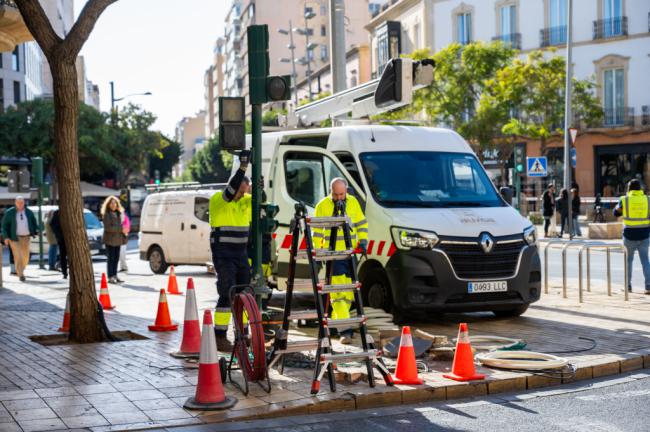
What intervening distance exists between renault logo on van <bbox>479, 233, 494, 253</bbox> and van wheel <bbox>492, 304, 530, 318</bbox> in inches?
40.5

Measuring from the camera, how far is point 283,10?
101562mm

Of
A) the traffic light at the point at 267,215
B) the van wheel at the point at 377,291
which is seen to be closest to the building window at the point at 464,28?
the van wheel at the point at 377,291

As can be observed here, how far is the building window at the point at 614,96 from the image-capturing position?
5016 cm

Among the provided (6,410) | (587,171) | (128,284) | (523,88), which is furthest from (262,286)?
(587,171)

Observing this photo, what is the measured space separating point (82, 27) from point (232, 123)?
2.37 m

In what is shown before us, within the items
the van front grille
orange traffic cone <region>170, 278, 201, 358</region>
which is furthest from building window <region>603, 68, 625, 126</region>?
orange traffic cone <region>170, 278, 201, 358</region>

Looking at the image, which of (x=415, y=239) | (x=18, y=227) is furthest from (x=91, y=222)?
(x=415, y=239)

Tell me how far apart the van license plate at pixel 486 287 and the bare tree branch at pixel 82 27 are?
206 inches

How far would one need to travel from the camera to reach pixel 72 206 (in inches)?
428

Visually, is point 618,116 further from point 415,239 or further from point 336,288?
point 336,288

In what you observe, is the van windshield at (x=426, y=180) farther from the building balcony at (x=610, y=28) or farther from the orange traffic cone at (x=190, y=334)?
the building balcony at (x=610, y=28)

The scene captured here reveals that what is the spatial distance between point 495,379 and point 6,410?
3.95m

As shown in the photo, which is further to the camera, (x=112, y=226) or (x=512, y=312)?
(x=112, y=226)

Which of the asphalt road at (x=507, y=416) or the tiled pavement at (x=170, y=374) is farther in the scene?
the tiled pavement at (x=170, y=374)
